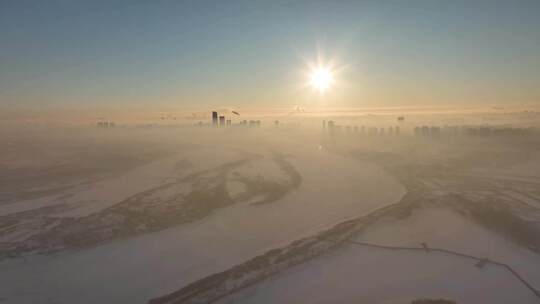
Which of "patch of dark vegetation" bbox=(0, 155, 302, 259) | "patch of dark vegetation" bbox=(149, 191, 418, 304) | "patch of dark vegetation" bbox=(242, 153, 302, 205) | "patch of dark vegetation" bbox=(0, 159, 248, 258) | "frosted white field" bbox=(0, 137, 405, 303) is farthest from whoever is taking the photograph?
"patch of dark vegetation" bbox=(242, 153, 302, 205)

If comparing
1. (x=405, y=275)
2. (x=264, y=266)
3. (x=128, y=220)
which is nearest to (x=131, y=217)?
(x=128, y=220)

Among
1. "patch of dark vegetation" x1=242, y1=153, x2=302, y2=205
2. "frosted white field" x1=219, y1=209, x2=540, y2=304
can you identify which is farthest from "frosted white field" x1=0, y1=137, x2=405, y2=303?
"frosted white field" x1=219, y1=209, x2=540, y2=304

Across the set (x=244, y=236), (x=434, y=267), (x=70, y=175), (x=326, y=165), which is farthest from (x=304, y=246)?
(x=70, y=175)

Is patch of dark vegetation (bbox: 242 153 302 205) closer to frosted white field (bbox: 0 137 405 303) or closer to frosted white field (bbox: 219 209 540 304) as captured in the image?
frosted white field (bbox: 0 137 405 303)

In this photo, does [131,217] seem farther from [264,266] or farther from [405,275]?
[405,275]

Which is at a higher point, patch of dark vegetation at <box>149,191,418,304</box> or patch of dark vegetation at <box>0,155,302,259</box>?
patch of dark vegetation at <box>0,155,302,259</box>

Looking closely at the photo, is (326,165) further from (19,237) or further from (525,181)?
(19,237)
